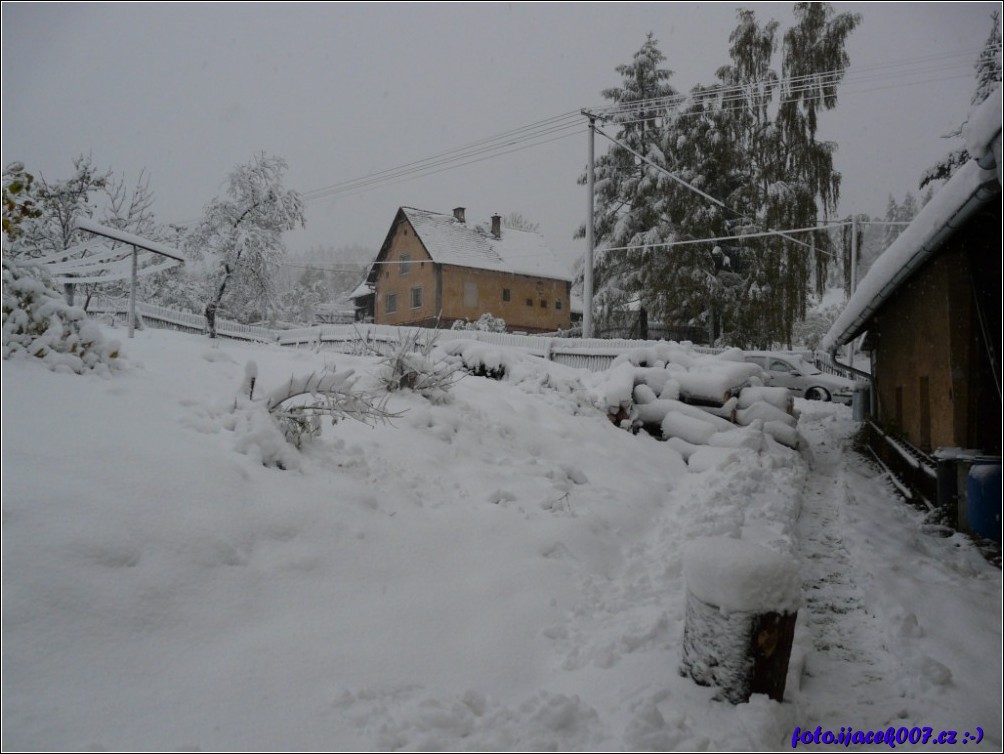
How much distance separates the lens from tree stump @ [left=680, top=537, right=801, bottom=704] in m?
2.61

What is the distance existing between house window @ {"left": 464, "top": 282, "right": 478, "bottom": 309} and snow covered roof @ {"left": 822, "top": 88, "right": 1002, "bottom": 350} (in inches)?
755

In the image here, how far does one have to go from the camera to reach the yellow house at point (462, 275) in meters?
24.2

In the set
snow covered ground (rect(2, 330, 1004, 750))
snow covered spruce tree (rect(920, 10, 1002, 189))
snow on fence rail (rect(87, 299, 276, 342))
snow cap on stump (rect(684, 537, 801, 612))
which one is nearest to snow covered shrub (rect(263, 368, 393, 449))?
snow covered ground (rect(2, 330, 1004, 750))

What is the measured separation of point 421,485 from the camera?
14.8ft

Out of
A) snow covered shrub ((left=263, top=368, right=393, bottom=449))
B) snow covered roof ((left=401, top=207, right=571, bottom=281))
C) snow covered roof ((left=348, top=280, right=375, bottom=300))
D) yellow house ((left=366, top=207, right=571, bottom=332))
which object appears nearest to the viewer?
snow covered shrub ((left=263, top=368, right=393, bottom=449))

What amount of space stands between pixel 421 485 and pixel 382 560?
1.05 metres

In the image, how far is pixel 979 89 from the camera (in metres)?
9.10

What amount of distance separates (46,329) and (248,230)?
18.8 meters

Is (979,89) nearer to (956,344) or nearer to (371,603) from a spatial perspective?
(956,344)

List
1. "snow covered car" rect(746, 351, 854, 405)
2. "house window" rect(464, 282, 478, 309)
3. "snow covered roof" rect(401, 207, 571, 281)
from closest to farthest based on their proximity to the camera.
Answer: "snow covered car" rect(746, 351, 854, 405) < "snow covered roof" rect(401, 207, 571, 281) < "house window" rect(464, 282, 478, 309)

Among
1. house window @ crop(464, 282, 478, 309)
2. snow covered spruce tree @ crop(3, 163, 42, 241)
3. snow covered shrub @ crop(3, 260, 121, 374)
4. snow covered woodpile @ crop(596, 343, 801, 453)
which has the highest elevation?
house window @ crop(464, 282, 478, 309)

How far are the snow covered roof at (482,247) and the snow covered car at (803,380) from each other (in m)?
12.0

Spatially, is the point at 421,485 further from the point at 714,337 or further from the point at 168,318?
the point at 714,337

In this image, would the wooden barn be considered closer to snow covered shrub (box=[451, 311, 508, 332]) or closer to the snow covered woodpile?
the snow covered woodpile
